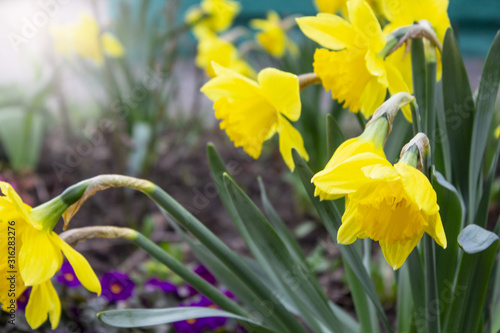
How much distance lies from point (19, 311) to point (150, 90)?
1.37m

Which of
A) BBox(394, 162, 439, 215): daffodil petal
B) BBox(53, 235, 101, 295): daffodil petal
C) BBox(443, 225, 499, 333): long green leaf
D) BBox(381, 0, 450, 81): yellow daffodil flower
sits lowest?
BBox(443, 225, 499, 333): long green leaf

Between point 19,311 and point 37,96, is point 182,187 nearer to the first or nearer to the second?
point 37,96

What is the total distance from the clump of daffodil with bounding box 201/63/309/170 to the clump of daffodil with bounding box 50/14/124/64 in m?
1.20

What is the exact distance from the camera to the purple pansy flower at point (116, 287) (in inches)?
48.6

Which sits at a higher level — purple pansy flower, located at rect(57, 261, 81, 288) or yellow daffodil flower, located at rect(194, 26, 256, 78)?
yellow daffodil flower, located at rect(194, 26, 256, 78)

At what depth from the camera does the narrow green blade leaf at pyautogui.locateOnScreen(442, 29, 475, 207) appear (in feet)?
2.72

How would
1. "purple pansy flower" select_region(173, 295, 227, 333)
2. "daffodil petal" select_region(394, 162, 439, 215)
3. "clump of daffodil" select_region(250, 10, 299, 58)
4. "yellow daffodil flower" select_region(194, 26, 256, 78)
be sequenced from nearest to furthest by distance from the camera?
"daffodil petal" select_region(394, 162, 439, 215)
"purple pansy flower" select_region(173, 295, 227, 333)
"yellow daffodil flower" select_region(194, 26, 256, 78)
"clump of daffodil" select_region(250, 10, 299, 58)

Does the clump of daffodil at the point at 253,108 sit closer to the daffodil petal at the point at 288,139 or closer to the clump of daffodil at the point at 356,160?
the daffodil petal at the point at 288,139

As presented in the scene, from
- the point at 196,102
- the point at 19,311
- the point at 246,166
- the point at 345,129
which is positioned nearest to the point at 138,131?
the point at 196,102

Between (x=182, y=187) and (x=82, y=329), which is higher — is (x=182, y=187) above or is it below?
below

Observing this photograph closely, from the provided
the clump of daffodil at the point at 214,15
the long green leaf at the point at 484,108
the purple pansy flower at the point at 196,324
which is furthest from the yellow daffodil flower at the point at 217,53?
the long green leaf at the point at 484,108

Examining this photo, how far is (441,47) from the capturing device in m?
0.84

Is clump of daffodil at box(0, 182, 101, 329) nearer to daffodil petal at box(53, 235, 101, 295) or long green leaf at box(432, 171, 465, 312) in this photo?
daffodil petal at box(53, 235, 101, 295)

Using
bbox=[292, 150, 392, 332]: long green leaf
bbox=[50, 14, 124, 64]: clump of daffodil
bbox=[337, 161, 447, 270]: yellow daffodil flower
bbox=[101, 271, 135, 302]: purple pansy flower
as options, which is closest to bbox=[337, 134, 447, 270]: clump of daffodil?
bbox=[337, 161, 447, 270]: yellow daffodil flower
